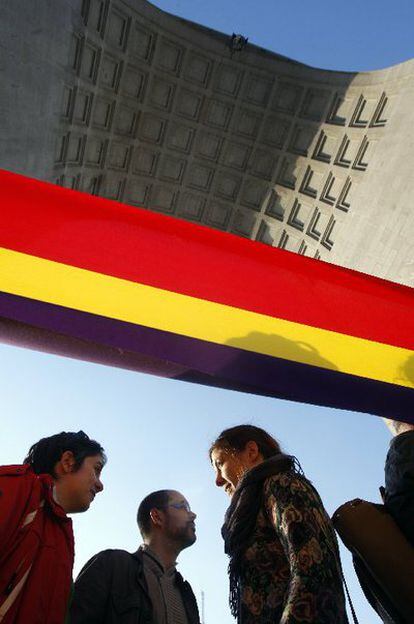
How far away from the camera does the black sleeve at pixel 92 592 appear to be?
2.27 metres

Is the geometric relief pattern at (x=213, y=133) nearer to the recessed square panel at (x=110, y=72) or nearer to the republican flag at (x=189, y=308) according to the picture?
the recessed square panel at (x=110, y=72)

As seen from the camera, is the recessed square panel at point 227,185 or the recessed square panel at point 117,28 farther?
the recessed square panel at point 227,185

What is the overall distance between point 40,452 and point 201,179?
931cm

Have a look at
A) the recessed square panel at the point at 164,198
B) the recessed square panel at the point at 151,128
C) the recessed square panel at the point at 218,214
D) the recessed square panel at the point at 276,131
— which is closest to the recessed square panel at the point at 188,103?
the recessed square panel at the point at 151,128

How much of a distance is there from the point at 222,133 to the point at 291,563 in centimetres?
1008

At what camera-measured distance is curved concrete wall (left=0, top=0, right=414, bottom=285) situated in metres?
8.56

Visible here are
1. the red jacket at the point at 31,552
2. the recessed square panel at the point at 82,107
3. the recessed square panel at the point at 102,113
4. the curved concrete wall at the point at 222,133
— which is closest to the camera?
the red jacket at the point at 31,552

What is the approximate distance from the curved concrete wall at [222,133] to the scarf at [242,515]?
20.4 feet

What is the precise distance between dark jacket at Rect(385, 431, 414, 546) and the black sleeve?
1190mm

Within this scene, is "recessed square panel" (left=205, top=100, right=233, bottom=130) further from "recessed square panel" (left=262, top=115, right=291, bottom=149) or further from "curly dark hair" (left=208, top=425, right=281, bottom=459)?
"curly dark hair" (left=208, top=425, right=281, bottom=459)

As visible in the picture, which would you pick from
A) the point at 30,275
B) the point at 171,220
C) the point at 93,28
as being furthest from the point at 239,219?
the point at 30,275

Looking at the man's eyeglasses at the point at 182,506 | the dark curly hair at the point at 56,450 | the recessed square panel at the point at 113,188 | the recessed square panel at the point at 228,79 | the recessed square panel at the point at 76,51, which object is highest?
the recessed square panel at the point at 228,79

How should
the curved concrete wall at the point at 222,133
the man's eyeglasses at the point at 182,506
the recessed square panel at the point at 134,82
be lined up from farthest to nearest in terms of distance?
1. the recessed square panel at the point at 134,82
2. the curved concrete wall at the point at 222,133
3. the man's eyeglasses at the point at 182,506

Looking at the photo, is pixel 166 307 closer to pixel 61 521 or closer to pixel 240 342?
pixel 240 342
